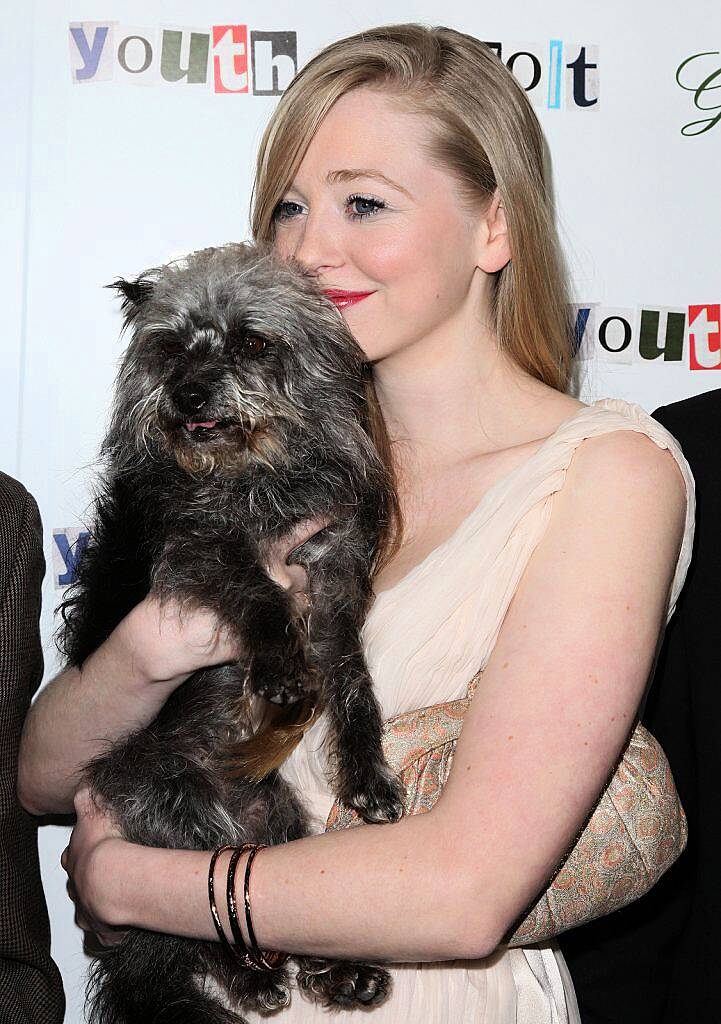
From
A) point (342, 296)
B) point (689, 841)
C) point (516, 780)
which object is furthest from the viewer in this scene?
point (689, 841)

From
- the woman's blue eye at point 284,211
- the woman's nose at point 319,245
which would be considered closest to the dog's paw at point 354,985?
the woman's nose at point 319,245

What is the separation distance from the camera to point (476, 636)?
158cm

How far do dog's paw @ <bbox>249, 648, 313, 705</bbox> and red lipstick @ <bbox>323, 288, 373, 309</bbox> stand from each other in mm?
631

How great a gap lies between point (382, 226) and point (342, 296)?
0.49ft

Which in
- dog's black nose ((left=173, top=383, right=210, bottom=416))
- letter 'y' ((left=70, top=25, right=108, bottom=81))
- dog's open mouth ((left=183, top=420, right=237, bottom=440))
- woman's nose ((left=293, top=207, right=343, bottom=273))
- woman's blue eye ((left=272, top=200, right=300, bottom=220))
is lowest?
dog's open mouth ((left=183, top=420, right=237, bottom=440))

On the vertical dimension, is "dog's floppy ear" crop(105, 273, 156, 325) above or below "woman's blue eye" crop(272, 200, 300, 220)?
below

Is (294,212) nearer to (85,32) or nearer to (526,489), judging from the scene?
(526,489)

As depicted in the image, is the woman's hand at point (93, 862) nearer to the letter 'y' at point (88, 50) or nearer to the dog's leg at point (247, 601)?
the dog's leg at point (247, 601)

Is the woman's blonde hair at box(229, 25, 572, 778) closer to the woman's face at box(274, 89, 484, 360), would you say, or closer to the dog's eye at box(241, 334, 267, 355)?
the woman's face at box(274, 89, 484, 360)

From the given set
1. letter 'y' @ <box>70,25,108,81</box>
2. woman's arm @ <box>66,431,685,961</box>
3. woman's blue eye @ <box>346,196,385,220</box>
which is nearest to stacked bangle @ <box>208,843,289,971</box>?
woman's arm @ <box>66,431,685,961</box>

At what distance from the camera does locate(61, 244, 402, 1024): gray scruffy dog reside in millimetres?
1688

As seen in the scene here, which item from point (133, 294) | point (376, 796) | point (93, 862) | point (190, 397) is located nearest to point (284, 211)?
point (133, 294)

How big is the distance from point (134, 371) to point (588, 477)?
853 mm

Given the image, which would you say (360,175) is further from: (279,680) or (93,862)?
(93,862)
